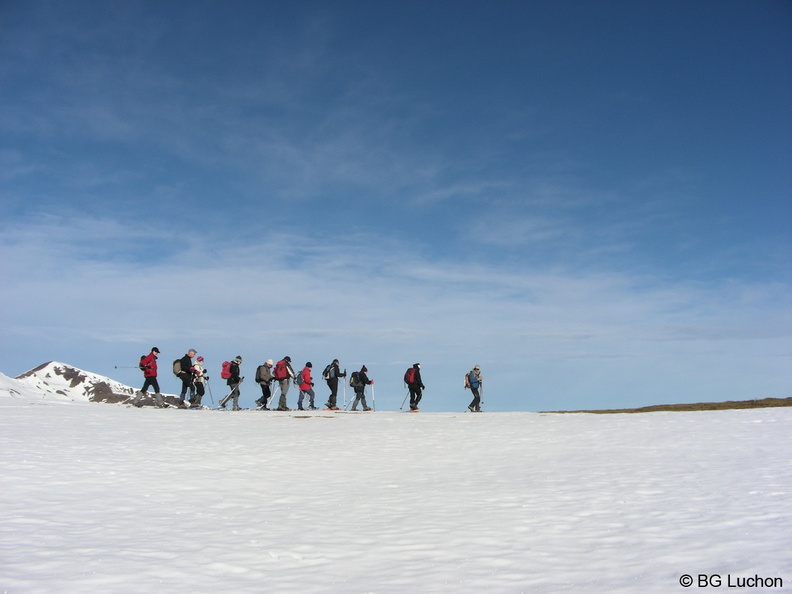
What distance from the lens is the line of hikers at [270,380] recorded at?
24484 mm

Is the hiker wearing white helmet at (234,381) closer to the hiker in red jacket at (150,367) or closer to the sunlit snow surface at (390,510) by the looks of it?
the hiker in red jacket at (150,367)

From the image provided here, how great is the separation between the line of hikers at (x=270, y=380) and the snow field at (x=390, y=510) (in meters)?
8.09

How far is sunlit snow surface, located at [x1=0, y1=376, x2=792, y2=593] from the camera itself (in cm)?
576

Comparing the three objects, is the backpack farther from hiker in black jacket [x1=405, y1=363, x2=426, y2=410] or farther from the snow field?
the snow field

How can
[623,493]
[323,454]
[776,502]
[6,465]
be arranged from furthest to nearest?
[323,454] → [6,465] → [623,493] → [776,502]

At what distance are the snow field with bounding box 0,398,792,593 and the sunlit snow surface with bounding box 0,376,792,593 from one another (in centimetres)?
4

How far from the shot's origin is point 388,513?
8.34 m

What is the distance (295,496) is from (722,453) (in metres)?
8.79

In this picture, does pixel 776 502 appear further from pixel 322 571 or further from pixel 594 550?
pixel 322 571

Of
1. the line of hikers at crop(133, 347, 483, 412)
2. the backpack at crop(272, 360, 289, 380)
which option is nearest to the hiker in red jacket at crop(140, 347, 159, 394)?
the line of hikers at crop(133, 347, 483, 412)

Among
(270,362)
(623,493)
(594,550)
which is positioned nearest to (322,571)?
(594,550)

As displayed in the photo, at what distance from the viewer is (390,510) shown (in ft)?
27.9

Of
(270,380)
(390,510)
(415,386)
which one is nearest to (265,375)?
(270,380)

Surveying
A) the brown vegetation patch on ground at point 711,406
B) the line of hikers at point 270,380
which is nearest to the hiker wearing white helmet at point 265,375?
the line of hikers at point 270,380
